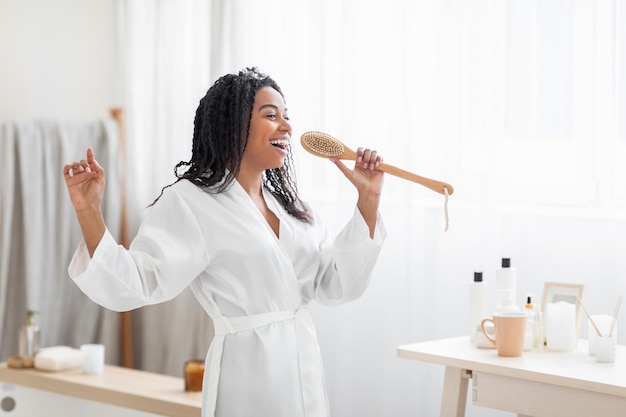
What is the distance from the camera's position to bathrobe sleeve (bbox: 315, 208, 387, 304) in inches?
62.8

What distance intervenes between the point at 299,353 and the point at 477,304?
64 cm

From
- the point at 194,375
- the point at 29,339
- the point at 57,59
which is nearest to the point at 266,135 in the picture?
the point at 194,375

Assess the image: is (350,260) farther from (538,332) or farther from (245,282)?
(538,332)

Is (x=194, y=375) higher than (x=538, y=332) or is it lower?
lower

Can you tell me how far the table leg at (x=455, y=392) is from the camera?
75.2 inches

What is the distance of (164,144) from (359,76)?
88 centimetres

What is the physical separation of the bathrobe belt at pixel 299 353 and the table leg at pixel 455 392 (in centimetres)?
39

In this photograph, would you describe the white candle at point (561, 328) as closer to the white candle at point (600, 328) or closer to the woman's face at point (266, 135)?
the white candle at point (600, 328)

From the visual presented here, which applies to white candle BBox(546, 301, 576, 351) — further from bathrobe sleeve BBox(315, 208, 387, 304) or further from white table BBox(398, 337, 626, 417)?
bathrobe sleeve BBox(315, 208, 387, 304)

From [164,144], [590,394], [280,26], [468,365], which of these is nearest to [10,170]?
[164,144]

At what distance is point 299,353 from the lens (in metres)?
1.59

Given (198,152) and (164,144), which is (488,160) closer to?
(198,152)

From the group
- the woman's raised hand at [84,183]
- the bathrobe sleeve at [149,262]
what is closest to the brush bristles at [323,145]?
the bathrobe sleeve at [149,262]

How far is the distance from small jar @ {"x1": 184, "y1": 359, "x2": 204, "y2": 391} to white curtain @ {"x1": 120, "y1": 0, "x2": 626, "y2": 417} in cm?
46
